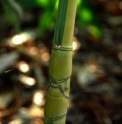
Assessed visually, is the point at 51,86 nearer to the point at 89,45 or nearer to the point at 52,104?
the point at 52,104

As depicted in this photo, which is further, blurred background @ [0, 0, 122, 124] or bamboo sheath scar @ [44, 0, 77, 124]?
blurred background @ [0, 0, 122, 124]

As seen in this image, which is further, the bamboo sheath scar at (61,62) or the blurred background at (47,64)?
the blurred background at (47,64)

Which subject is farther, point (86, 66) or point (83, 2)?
point (86, 66)

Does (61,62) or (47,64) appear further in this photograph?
(47,64)

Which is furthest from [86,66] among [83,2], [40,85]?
[83,2]
